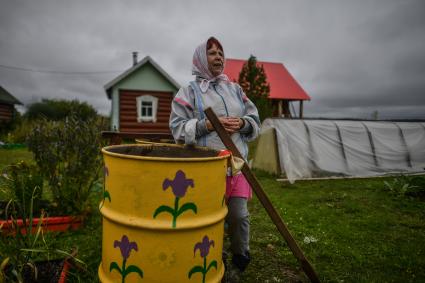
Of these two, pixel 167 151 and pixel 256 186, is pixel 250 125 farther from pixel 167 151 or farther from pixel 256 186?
pixel 167 151

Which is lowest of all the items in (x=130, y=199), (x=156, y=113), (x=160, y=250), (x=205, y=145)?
(x=160, y=250)

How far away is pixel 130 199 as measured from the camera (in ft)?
4.44

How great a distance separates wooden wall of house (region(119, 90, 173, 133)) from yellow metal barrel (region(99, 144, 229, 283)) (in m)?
12.6

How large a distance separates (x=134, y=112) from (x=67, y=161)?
11436 mm

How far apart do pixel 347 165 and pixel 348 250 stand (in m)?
5.39

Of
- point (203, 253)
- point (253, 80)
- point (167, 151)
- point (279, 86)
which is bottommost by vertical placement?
point (203, 253)

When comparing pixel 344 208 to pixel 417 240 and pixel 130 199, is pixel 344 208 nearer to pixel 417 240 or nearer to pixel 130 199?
pixel 417 240

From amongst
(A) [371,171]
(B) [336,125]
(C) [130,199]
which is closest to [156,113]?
(B) [336,125]

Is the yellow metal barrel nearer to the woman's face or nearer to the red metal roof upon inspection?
the woman's face

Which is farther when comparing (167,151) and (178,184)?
(167,151)

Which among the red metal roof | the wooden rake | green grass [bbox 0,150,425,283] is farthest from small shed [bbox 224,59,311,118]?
the wooden rake

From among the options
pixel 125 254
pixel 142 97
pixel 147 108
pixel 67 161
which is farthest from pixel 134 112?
pixel 125 254

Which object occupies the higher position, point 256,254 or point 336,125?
point 336,125

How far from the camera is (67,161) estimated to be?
313cm
